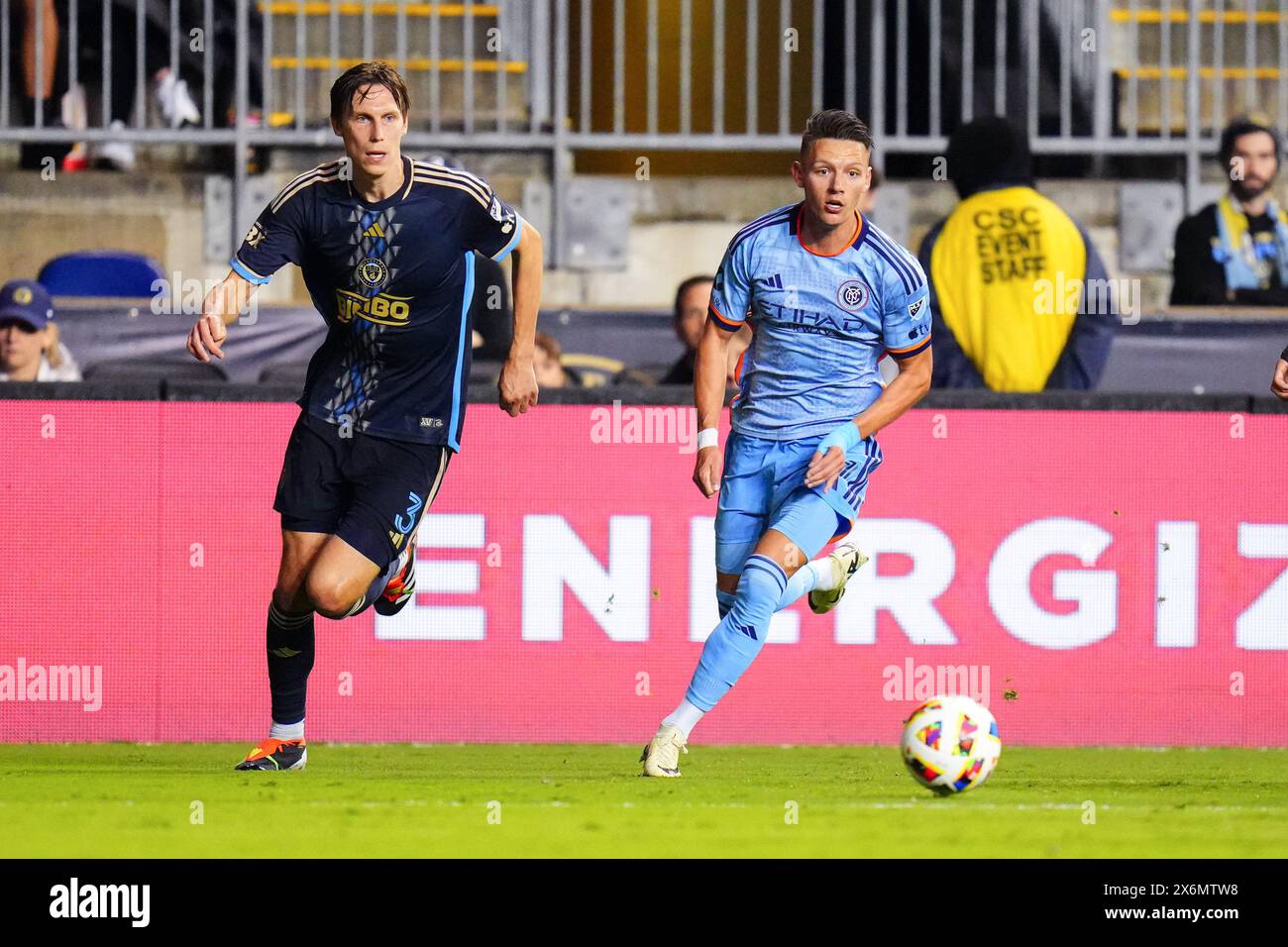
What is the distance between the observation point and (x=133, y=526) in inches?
388

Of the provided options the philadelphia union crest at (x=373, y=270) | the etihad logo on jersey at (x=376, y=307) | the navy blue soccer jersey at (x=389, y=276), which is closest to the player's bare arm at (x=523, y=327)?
the navy blue soccer jersey at (x=389, y=276)

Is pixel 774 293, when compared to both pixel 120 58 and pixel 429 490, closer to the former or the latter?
pixel 429 490

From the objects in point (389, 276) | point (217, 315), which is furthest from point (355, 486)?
point (217, 315)

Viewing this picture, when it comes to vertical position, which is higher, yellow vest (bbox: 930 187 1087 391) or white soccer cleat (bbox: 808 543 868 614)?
yellow vest (bbox: 930 187 1087 391)

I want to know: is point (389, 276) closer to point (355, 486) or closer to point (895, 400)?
point (355, 486)

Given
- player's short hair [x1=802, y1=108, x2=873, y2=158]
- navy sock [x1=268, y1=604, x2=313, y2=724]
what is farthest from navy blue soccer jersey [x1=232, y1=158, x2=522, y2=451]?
player's short hair [x1=802, y1=108, x2=873, y2=158]

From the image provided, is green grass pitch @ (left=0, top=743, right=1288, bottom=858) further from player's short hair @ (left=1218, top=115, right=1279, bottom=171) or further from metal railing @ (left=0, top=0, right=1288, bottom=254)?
metal railing @ (left=0, top=0, right=1288, bottom=254)

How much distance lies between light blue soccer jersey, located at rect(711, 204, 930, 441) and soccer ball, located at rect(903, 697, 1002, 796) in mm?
1305

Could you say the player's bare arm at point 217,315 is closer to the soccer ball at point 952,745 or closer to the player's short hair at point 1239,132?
the soccer ball at point 952,745

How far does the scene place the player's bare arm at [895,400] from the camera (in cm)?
765

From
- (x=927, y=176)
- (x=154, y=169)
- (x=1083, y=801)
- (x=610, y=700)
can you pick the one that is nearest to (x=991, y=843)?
(x=1083, y=801)

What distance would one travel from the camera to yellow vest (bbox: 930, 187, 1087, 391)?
10.3 m

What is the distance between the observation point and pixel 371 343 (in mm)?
7812

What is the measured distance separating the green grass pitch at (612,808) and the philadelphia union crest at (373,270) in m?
1.77
